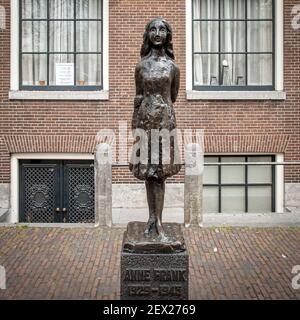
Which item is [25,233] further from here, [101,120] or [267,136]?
[267,136]

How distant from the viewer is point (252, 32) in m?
11.7

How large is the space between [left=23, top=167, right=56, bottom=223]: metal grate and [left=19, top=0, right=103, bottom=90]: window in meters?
1.86

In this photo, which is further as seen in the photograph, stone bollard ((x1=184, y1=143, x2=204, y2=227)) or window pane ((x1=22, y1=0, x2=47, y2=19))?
window pane ((x1=22, y1=0, x2=47, y2=19))

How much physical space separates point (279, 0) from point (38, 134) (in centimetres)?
599

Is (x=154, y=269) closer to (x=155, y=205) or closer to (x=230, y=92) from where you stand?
(x=155, y=205)

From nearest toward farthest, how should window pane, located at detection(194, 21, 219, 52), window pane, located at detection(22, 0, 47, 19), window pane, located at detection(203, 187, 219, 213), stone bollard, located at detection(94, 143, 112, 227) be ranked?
stone bollard, located at detection(94, 143, 112, 227) → window pane, located at detection(22, 0, 47, 19) → window pane, located at detection(194, 21, 219, 52) → window pane, located at detection(203, 187, 219, 213)

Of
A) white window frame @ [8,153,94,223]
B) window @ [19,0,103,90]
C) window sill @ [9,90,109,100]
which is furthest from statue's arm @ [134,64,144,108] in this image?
window @ [19,0,103,90]

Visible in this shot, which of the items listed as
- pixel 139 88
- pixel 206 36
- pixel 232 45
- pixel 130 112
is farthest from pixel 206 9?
pixel 139 88

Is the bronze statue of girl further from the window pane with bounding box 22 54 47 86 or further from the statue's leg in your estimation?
the window pane with bounding box 22 54 47 86

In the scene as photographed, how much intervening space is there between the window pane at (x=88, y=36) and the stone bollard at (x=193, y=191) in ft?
12.8

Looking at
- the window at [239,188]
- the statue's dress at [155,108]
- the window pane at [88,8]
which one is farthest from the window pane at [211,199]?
the statue's dress at [155,108]

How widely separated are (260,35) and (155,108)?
7.24 meters

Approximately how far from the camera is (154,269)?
17.4ft

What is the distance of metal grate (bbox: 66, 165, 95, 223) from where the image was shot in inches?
451
